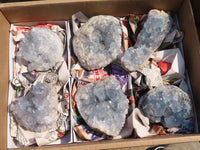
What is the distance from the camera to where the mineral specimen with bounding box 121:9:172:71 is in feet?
3.48

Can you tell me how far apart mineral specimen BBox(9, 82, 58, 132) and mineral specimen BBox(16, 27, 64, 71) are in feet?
0.41

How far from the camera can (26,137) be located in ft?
3.47

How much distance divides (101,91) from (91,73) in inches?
5.5

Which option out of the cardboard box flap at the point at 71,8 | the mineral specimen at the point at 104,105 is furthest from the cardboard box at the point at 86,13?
the mineral specimen at the point at 104,105

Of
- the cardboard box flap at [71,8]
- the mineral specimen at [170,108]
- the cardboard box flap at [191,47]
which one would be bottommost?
the mineral specimen at [170,108]

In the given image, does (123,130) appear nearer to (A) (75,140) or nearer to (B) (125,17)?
(A) (75,140)

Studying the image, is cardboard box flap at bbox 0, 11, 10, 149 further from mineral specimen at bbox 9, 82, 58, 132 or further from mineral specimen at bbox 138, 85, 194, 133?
mineral specimen at bbox 138, 85, 194, 133

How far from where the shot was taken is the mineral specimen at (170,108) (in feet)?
3.34

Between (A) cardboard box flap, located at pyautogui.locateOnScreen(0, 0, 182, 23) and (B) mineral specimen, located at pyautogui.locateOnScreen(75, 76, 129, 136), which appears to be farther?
(A) cardboard box flap, located at pyautogui.locateOnScreen(0, 0, 182, 23)

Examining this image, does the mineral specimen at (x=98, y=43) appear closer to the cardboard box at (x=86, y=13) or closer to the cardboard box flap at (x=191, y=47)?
the cardboard box at (x=86, y=13)

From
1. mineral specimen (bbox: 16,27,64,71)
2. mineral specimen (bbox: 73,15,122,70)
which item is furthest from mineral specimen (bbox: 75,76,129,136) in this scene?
mineral specimen (bbox: 16,27,64,71)

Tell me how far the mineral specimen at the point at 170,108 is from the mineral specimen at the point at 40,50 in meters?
0.54

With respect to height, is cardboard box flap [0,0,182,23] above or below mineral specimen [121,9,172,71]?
above

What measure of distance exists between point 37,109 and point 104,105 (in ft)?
1.07
